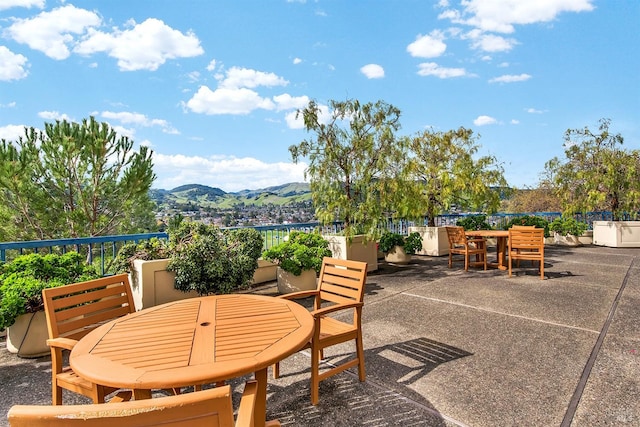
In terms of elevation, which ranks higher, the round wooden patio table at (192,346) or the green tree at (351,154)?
the green tree at (351,154)

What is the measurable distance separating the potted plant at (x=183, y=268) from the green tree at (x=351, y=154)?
2.52 meters

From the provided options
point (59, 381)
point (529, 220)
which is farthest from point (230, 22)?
point (529, 220)

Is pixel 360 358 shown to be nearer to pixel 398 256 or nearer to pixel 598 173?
pixel 398 256

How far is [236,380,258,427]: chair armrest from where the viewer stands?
1.05 metres

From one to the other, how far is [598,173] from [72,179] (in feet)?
54.5

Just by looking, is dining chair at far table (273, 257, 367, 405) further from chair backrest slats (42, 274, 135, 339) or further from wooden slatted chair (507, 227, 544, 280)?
wooden slatted chair (507, 227, 544, 280)

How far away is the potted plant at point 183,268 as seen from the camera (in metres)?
4.01

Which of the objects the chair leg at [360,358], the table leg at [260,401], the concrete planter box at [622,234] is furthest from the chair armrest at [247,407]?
the concrete planter box at [622,234]

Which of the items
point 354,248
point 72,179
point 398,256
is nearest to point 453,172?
point 398,256

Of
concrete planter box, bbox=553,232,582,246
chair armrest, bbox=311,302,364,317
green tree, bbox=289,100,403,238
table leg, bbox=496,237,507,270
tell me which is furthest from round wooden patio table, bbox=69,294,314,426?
concrete planter box, bbox=553,232,582,246

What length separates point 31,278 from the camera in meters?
3.07

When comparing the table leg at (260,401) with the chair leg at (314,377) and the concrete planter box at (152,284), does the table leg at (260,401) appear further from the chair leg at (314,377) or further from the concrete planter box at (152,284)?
the concrete planter box at (152,284)

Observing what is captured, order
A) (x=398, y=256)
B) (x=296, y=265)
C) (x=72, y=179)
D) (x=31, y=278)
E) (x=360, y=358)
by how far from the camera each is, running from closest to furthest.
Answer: (x=360, y=358) < (x=31, y=278) < (x=296, y=265) < (x=398, y=256) < (x=72, y=179)

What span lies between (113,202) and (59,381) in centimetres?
1098
